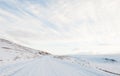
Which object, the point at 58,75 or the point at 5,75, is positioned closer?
the point at 5,75

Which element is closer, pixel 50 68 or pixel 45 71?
pixel 45 71

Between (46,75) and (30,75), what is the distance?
93cm

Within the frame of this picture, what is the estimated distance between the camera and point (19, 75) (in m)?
11.6

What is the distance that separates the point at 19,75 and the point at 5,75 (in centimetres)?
78

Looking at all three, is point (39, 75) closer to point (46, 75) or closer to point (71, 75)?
point (46, 75)

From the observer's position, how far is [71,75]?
12.6 metres

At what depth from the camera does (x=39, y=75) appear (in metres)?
12.0

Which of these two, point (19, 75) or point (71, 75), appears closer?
point (19, 75)

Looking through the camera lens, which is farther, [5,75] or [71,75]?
[71,75]

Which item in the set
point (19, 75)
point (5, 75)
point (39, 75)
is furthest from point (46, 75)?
point (5, 75)

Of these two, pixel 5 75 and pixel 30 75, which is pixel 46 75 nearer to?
pixel 30 75

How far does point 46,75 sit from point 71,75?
157 centimetres

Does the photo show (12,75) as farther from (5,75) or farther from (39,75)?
(39,75)

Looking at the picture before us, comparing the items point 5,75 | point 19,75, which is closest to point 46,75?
→ point 19,75
